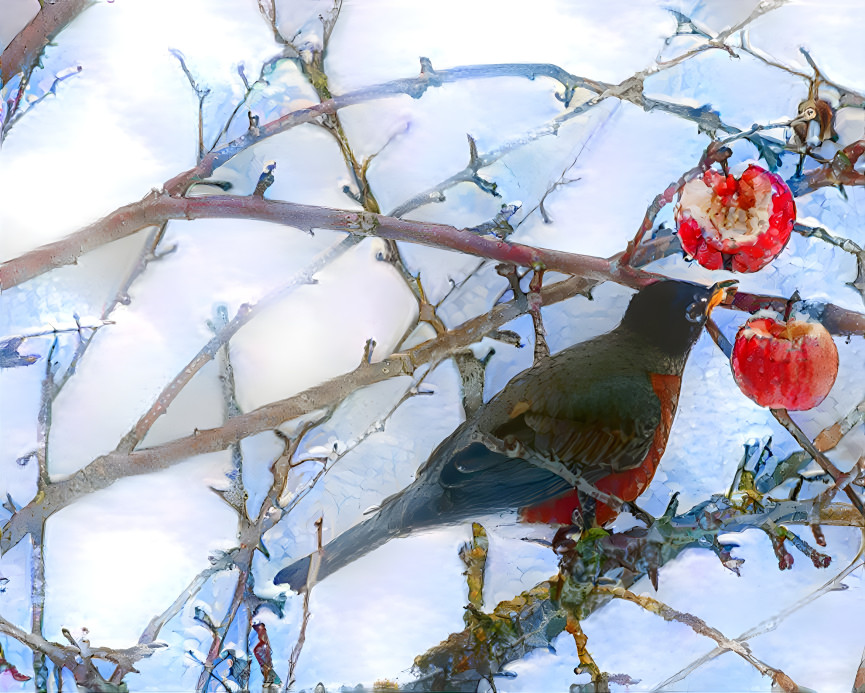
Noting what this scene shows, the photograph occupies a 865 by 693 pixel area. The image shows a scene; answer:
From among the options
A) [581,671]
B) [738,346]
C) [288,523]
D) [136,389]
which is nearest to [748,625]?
[581,671]

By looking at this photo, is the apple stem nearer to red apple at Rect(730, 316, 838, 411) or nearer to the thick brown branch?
red apple at Rect(730, 316, 838, 411)

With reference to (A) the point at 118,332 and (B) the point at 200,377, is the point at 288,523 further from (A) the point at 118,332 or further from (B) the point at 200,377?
(A) the point at 118,332

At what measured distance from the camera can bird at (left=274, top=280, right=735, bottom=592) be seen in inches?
45.2

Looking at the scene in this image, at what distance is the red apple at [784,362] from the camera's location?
1.17m

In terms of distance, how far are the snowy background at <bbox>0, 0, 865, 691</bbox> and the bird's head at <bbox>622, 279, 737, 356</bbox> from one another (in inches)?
1.0

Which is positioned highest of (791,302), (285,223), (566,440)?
(285,223)

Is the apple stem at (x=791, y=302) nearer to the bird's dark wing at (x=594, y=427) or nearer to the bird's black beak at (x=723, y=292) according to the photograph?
the bird's black beak at (x=723, y=292)

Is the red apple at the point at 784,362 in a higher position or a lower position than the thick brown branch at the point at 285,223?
lower

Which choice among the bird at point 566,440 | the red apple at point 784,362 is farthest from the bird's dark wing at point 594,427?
the red apple at point 784,362

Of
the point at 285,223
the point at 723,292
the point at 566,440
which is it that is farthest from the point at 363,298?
the point at 723,292

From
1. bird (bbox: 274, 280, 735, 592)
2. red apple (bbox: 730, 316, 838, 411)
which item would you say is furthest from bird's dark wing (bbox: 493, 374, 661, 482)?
red apple (bbox: 730, 316, 838, 411)

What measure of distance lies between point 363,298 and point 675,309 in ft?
1.40

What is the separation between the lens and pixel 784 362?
116 centimetres

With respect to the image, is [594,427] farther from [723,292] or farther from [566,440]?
[723,292]
